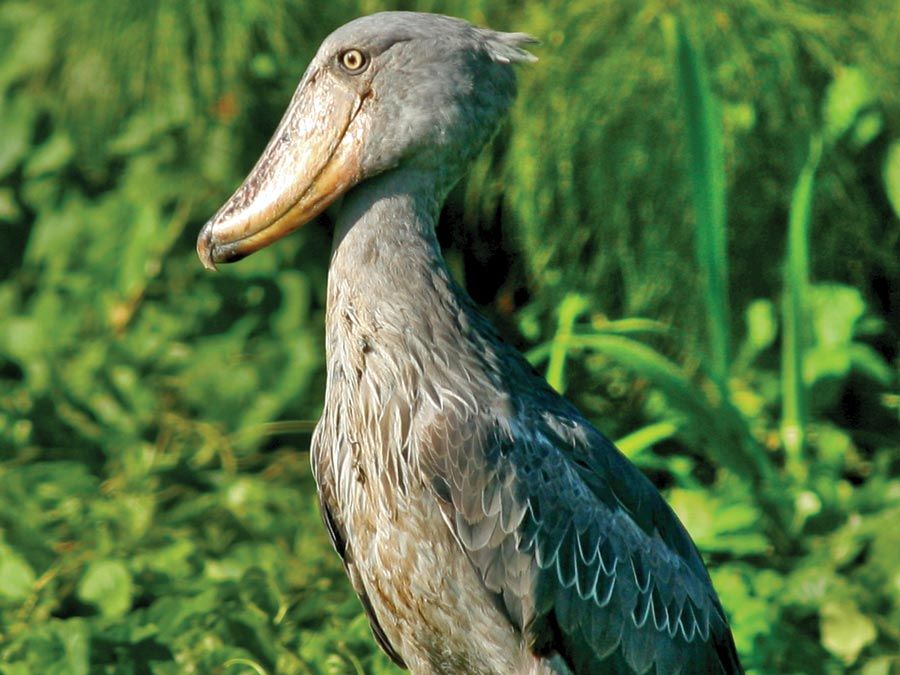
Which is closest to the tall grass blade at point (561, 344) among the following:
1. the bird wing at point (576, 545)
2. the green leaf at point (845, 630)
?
the bird wing at point (576, 545)

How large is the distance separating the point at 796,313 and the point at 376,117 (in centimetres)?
182

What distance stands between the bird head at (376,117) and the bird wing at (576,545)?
0.50 metres

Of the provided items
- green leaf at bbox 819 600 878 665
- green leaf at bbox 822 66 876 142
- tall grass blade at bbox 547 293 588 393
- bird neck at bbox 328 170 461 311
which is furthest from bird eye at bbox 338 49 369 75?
green leaf at bbox 822 66 876 142

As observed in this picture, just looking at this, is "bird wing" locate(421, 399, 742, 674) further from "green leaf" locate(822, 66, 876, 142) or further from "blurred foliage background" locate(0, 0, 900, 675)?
"green leaf" locate(822, 66, 876, 142)

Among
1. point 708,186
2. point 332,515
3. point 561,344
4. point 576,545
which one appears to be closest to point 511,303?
point 708,186

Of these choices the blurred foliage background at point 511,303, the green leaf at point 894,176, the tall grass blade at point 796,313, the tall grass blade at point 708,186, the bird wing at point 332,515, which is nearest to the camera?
the bird wing at point 332,515

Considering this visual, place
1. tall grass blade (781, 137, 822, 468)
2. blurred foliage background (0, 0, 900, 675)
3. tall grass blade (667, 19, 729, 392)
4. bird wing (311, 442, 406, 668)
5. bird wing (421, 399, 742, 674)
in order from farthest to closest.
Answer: tall grass blade (781, 137, 822, 468) → tall grass blade (667, 19, 729, 392) → blurred foliage background (0, 0, 900, 675) → bird wing (311, 442, 406, 668) → bird wing (421, 399, 742, 674)

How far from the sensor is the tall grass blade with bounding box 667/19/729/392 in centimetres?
392

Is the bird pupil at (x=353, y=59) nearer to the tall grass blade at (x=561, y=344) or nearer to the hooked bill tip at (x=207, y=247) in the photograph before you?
the hooked bill tip at (x=207, y=247)

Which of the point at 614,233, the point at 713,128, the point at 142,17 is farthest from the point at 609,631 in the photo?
the point at 142,17

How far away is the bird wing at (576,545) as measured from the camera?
8.43 ft

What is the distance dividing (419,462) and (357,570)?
13.8 inches

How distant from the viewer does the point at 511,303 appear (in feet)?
15.8

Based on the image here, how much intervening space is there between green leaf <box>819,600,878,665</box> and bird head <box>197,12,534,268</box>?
5.40 feet
